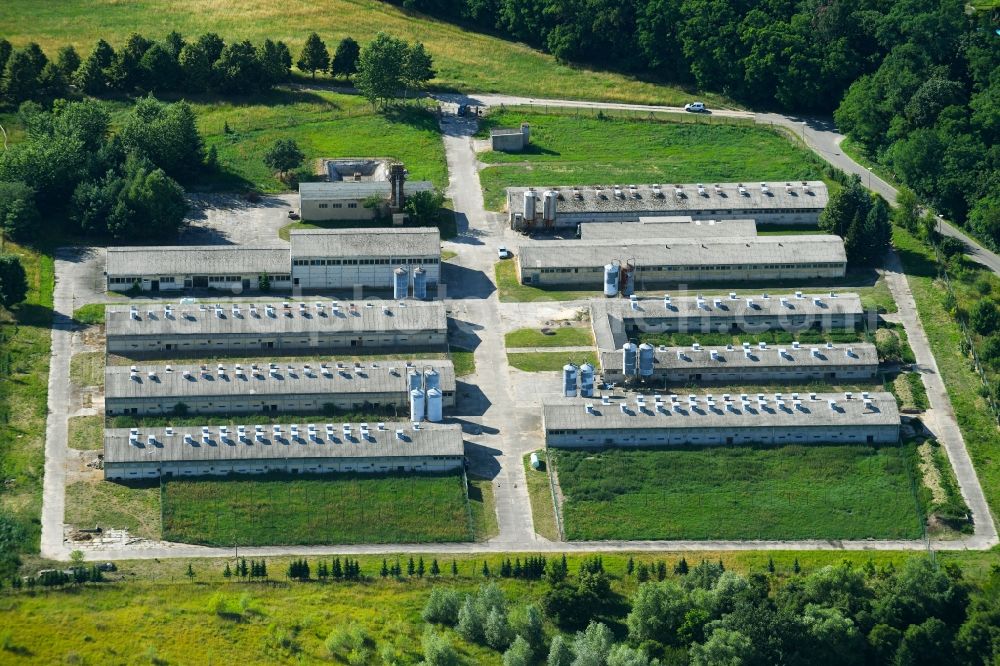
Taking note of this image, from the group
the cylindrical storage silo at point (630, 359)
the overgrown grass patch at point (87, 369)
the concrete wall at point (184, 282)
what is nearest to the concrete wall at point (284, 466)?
the overgrown grass patch at point (87, 369)

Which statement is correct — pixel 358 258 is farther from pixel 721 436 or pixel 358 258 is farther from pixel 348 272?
pixel 721 436

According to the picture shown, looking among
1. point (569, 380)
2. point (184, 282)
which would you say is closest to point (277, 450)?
point (569, 380)

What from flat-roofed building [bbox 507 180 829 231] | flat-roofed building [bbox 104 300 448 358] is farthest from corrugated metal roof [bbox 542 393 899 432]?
flat-roofed building [bbox 507 180 829 231]

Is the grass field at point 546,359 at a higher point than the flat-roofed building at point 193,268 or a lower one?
lower

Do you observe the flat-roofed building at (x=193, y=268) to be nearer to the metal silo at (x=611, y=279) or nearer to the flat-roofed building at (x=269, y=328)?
the flat-roofed building at (x=269, y=328)

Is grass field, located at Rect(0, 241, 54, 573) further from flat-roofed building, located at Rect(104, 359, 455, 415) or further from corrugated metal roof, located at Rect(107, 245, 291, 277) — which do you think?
corrugated metal roof, located at Rect(107, 245, 291, 277)

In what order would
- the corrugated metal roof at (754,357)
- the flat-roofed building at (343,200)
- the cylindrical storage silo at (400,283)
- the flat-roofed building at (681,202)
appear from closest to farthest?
the corrugated metal roof at (754,357) → the cylindrical storage silo at (400,283) → the flat-roofed building at (343,200) → the flat-roofed building at (681,202)

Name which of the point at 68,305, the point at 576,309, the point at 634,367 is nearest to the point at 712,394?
the point at 634,367
